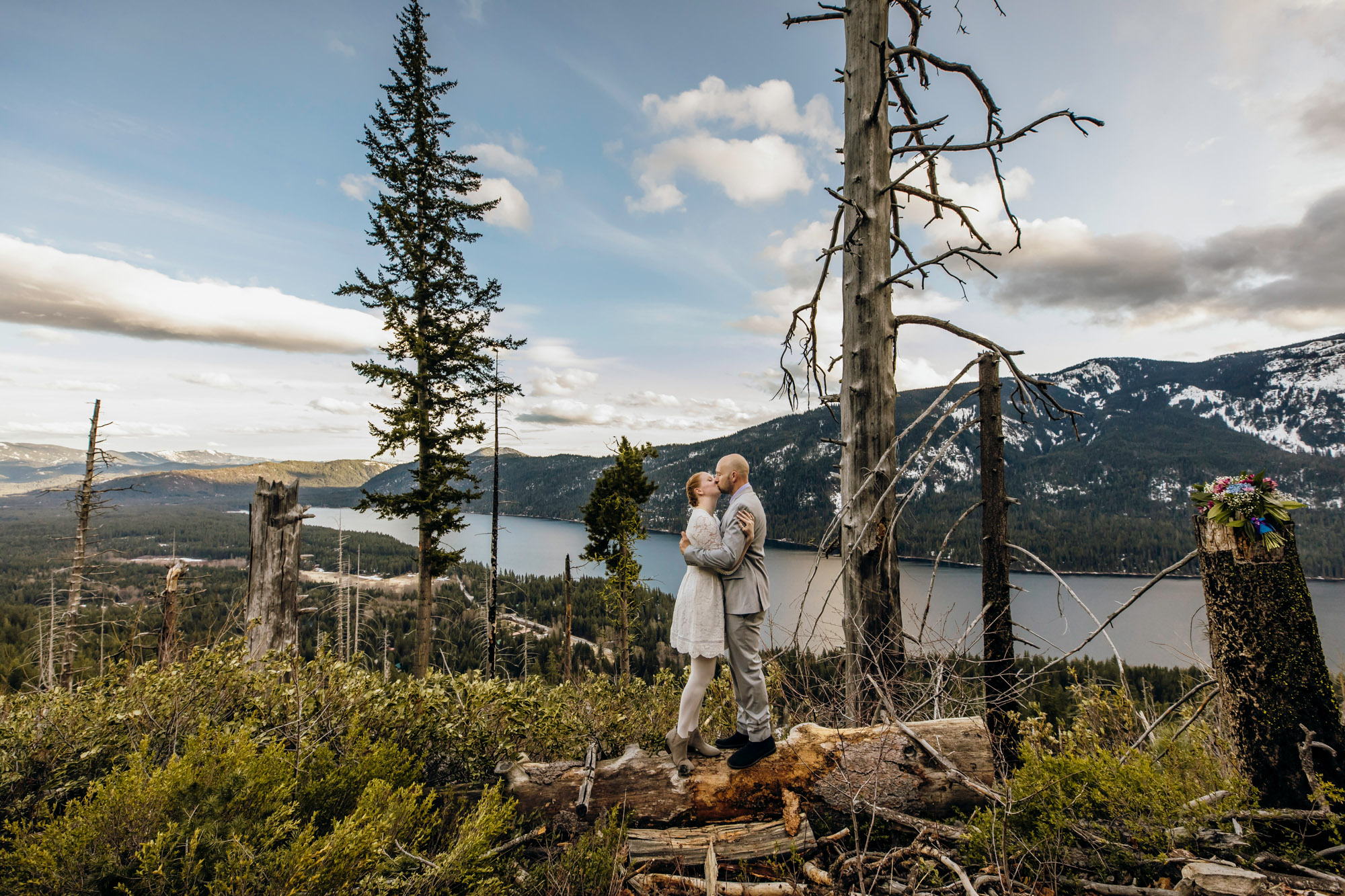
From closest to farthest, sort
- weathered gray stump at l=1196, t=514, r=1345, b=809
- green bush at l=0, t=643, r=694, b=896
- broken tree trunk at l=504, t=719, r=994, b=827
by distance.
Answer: green bush at l=0, t=643, r=694, b=896 < weathered gray stump at l=1196, t=514, r=1345, b=809 < broken tree trunk at l=504, t=719, r=994, b=827

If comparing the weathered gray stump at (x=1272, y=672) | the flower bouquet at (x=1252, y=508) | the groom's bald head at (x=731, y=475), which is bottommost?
the weathered gray stump at (x=1272, y=672)

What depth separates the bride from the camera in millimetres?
3479

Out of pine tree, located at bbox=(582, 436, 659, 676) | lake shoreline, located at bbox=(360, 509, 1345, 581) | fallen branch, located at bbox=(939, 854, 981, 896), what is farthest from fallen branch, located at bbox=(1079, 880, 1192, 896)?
lake shoreline, located at bbox=(360, 509, 1345, 581)

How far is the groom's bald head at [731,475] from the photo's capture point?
11.9ft

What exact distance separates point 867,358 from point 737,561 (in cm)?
179

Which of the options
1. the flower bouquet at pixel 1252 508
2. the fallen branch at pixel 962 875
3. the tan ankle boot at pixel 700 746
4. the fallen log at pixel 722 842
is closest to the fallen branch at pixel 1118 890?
the fallen branch at pixel 962 875

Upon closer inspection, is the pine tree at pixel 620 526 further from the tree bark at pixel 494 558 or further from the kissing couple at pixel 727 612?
the kissing couple at pixel 727 612

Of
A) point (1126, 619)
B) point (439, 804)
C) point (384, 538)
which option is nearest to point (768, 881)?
point (439, 804)

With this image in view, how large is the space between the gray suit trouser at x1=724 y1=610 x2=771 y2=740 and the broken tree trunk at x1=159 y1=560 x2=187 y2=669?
28.8 feet

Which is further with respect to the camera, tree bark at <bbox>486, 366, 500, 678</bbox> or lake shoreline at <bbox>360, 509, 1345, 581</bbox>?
lake shoreline at <bbox>360, 509, 1345, 581</bbox>

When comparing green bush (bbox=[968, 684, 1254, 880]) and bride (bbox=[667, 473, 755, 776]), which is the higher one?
bride (bbox=[667, 473, 755, 776])

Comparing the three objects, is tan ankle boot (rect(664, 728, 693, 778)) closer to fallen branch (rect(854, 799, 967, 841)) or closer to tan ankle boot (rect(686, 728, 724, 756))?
tan ankle boot (rect(686, 728, 724, 756))

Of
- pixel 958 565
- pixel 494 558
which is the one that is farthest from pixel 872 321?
pixel 958 565

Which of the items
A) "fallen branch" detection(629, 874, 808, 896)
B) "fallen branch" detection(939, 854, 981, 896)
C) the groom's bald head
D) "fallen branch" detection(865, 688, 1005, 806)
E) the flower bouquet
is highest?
the groom's bald head
